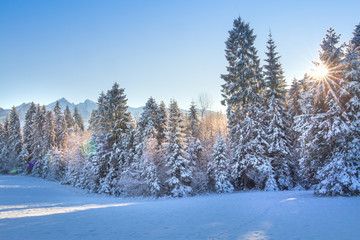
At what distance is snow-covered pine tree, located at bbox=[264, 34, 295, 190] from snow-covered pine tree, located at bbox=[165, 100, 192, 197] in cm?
942

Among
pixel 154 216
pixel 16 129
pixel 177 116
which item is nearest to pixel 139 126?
pixel 177 116

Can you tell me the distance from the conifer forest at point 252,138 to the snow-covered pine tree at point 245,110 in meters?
0.11

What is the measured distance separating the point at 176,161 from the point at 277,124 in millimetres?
11868

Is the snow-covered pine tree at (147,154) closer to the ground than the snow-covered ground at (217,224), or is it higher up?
higher up

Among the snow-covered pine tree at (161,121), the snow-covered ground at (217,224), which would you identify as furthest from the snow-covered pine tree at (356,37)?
the snow-covered pine tree at (161,121)

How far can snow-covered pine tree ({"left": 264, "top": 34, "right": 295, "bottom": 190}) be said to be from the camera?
21.5 metres

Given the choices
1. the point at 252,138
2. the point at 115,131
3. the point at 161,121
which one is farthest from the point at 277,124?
the point at 115,131

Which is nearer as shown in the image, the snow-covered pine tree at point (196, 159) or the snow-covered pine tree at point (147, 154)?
the snow-covered pine tree at point (147, 154)

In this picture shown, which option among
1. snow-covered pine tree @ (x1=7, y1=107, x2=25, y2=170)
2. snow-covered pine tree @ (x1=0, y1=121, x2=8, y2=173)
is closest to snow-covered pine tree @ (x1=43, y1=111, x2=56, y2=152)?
snow-covered pine tree @ (x1=7, y1=107, x2=25, y2=170)

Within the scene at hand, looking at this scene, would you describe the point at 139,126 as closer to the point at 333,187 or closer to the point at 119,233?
the point at 119,233

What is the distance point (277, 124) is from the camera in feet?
73.6

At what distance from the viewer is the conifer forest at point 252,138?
44.1ft

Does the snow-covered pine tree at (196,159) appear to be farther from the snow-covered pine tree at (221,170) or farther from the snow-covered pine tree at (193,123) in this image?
the snow-covered pine tree at (221,170)

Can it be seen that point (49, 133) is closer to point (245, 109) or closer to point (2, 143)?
point (2, 143)
